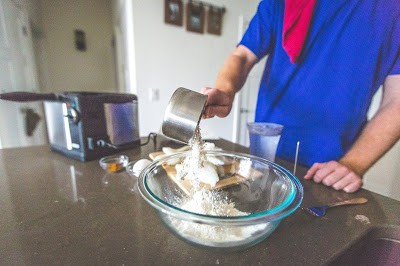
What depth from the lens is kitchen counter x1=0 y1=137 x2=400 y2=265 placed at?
0.32 m

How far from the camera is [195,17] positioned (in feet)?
5.90

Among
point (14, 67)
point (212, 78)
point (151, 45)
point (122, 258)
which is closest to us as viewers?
point (122, 258)

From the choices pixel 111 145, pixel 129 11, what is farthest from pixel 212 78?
pixel 111 145

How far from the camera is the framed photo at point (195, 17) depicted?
1.76 metres

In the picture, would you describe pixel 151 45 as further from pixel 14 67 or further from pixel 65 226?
pixel 65 226

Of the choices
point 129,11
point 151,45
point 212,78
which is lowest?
point 212,78

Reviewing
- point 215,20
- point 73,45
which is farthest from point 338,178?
point 73,45

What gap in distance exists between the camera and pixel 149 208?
1.44ft

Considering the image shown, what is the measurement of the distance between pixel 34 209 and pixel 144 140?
1.71 ft

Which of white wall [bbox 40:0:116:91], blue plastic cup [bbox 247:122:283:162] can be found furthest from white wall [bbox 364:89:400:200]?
white wall [bbox 40:0:116:91]

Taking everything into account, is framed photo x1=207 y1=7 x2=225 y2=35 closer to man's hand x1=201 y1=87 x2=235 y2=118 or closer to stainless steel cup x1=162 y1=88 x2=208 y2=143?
man's hand x1=201 y1=87 x2=235 y2=118

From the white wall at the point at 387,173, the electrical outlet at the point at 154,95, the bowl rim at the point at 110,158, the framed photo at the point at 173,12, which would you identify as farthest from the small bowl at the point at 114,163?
the white wall at the point at 387,173

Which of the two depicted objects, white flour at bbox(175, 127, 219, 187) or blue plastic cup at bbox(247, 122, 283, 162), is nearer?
white flour at bbox(175, 127, 219, 187)

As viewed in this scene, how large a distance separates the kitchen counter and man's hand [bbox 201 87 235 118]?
0.26 m
